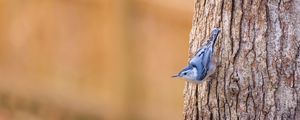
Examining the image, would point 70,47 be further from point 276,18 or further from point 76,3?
point 276,18

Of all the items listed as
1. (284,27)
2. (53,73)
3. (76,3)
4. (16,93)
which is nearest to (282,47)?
(284,27)

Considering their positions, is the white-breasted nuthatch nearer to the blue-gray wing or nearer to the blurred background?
the blue-gray wing

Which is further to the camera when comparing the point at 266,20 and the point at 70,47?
the point at 70,47

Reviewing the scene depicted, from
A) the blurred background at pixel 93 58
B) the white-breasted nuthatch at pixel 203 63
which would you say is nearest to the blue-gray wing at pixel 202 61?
the white-breasted nuthatch at pixel 203 63

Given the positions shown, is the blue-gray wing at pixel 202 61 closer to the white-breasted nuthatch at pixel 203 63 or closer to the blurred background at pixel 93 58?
the white-breasted nuthatch at pixel 203 63

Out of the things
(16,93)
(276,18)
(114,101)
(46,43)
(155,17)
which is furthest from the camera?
(16,93)
